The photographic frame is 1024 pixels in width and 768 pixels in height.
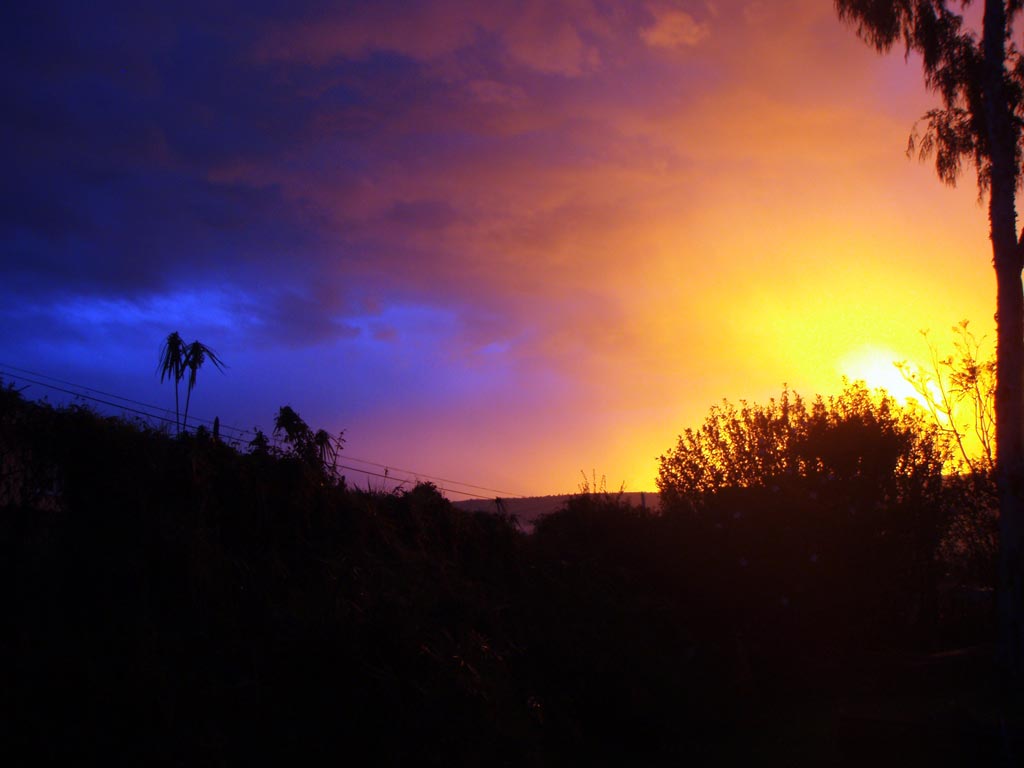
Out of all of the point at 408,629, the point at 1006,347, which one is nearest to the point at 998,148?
the point at 1006,347

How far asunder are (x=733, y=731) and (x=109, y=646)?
7.55 m

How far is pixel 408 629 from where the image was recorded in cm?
725

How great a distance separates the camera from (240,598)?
730 centimetres

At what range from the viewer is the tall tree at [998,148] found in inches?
447

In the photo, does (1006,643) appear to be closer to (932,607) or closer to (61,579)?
(932,607)

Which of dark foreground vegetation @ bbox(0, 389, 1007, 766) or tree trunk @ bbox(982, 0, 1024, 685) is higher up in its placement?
tree trunk @ bbox(982, 0, 1024, 685)

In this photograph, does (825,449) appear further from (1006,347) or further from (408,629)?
(408,629)

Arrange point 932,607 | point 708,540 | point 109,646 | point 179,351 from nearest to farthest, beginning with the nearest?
point 109,646 < point 179,351 < point 708,540 < point 932,607

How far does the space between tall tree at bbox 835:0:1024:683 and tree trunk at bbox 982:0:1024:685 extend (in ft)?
0.04

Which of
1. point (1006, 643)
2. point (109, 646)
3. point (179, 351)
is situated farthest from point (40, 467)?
point (1006, 643)

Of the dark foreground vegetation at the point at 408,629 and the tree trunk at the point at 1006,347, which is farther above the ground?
the tree trunk at the point at 1006,347

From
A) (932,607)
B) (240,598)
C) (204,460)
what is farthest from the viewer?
(932,607)

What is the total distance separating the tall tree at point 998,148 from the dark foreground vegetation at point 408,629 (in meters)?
1.64

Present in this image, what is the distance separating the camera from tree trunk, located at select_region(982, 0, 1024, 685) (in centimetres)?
1109
